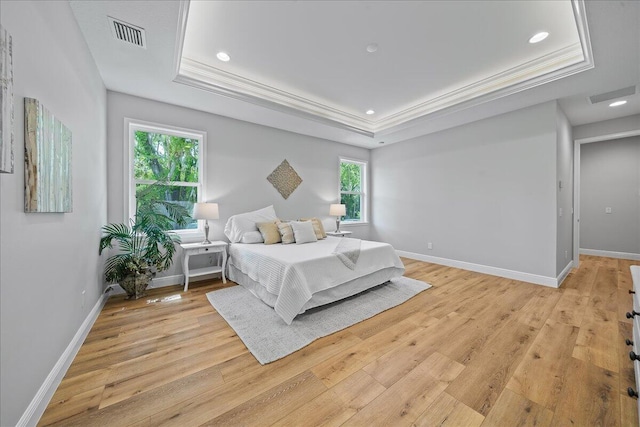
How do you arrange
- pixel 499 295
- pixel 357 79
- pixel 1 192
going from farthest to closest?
pixel 357 79, pixel 499 295, pixel 1 192

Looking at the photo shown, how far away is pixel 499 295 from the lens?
10.3 feet

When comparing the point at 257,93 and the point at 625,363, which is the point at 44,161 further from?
the point at 625,363

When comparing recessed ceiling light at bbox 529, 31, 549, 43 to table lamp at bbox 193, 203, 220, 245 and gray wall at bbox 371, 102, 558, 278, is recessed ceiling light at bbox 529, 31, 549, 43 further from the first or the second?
table lamp at bbox 193, 203, 220, 245

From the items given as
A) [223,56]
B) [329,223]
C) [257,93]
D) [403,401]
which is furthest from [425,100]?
[403,401]

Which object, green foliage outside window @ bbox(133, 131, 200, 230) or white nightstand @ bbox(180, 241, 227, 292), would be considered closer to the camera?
white nightstand @ bbox(180, 241, 227, 292)

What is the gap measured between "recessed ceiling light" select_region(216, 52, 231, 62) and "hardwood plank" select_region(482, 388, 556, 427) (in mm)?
3894

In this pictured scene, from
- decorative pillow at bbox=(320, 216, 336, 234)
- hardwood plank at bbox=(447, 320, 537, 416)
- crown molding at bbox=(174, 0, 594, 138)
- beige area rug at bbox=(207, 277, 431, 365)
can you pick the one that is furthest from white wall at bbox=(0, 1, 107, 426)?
decorative pillow at bbox=(320, 216, 336, 234)

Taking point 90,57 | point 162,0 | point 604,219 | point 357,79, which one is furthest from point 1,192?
point 604,219

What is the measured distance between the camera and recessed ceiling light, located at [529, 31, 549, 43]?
2490mm

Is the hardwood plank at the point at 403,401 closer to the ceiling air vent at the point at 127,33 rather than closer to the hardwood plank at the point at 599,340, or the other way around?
the hardwood plank at the point at 599,340

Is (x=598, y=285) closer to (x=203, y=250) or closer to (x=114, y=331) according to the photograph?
(x=203, y=250)

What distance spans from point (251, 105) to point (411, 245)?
4107mm

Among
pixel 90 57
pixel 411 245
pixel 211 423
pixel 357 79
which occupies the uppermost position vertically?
pixel 357 79

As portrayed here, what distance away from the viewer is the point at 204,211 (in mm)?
3473
